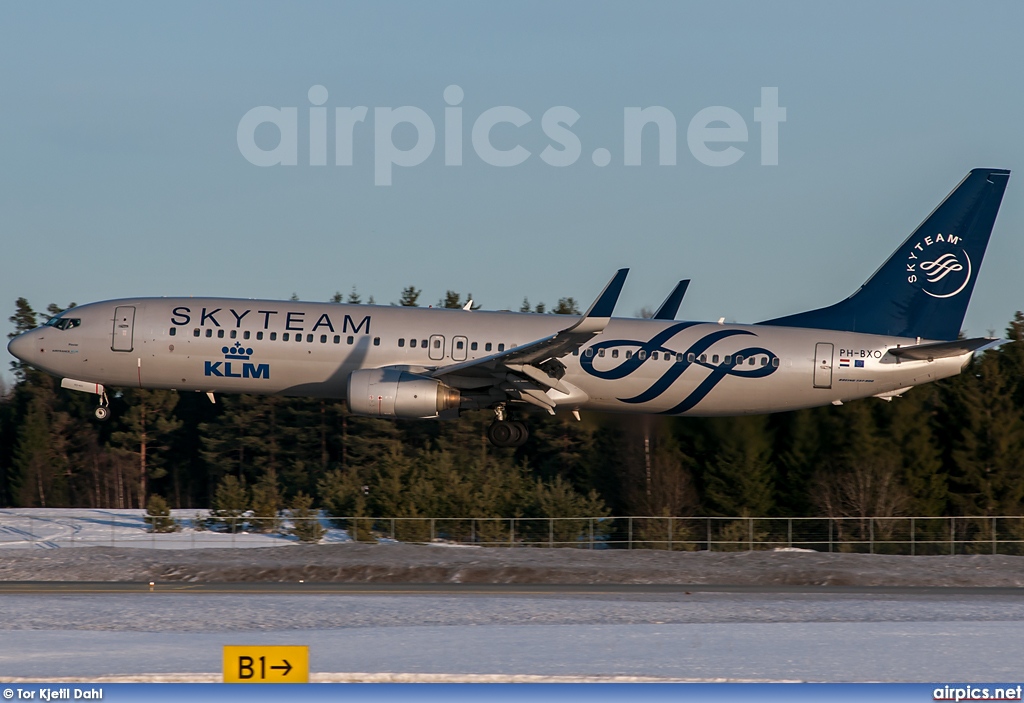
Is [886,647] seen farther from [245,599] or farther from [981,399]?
[981,399]

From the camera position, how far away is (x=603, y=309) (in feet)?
98.8

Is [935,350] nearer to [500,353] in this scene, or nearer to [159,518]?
[500,353]

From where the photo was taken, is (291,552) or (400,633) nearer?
(400,633)

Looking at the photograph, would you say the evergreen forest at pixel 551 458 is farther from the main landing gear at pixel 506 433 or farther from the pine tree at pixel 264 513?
the main landing gear at pixel 506 433

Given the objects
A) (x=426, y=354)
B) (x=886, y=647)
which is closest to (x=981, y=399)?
(x=426, y=354)

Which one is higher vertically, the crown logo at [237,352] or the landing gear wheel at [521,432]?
the crown logo at [237,352]

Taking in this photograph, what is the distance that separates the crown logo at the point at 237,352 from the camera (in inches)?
1357

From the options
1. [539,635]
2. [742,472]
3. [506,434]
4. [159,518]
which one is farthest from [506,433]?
[539,635]

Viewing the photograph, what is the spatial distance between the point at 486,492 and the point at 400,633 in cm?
2638

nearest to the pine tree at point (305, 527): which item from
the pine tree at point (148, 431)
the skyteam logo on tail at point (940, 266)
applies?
the skyteam logo on tail at point (940, 266)

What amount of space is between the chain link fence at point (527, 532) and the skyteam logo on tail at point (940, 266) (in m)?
7.58

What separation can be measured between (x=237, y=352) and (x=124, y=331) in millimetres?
3457

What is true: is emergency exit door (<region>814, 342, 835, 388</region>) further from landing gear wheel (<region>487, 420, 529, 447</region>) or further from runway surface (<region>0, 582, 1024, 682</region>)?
landing gear wheel (<region>487, 420, 529, 447</region>)

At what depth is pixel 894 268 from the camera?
1455 inches
